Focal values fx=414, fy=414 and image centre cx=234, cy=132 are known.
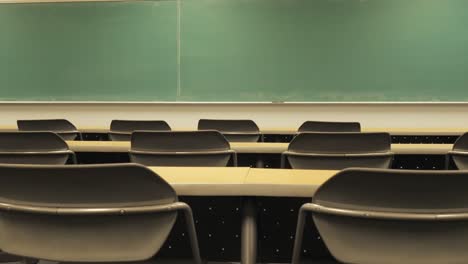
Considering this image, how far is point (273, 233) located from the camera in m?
1.33

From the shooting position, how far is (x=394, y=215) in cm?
87

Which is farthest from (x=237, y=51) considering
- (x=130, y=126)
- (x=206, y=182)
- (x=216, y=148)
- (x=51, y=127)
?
(x=206, y=182)

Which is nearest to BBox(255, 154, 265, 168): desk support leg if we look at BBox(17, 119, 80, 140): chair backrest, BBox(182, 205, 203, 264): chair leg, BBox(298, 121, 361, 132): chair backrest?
BBox(298, 121, 361, 132): chair backrest

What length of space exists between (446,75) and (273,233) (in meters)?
4.40

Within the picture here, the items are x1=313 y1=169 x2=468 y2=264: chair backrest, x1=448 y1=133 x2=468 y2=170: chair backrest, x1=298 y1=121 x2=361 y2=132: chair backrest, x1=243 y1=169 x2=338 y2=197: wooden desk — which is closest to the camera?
x1=313 y1=169 x2=468 y2=264: chair backrest

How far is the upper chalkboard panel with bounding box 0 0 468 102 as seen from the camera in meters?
4.90

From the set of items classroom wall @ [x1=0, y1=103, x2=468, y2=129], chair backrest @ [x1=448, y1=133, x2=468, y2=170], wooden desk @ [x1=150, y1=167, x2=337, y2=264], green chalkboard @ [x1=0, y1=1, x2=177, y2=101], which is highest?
green chalkboard @ [x1=0, y1=1, x2=177, y2=101]

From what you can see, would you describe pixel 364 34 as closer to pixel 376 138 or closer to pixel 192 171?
pixel 376 138

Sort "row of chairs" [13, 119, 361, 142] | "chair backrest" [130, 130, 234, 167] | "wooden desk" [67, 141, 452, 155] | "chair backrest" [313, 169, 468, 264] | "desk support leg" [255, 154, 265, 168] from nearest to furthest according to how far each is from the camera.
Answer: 1. "chair backrest" [313, 169, 468, 264]
2. "wooden desk" [67, 141, 452, 155]
3. "chair backrest" [130, 130, 234, 167]
4. "desk support leg" [255, 154, 265, 168]
5. "row of chairs" [13, 119, 361, 142]

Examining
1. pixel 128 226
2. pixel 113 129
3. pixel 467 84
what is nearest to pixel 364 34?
pixel 467 84

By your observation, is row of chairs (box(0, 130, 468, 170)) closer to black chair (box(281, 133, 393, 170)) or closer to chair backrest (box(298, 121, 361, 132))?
black chair (box(281, 133, 393, 170))

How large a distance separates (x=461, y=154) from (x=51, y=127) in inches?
122

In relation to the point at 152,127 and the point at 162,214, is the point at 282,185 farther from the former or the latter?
the point at 152,127

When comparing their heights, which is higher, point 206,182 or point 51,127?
point 206,182
